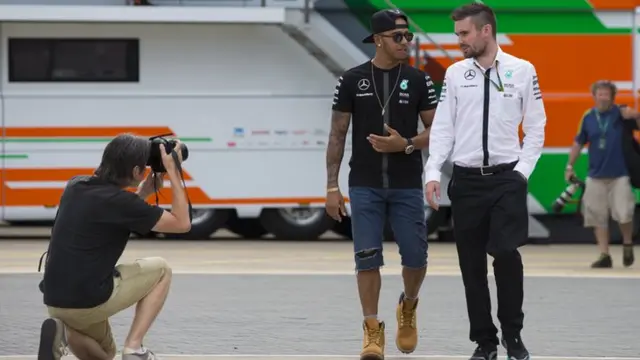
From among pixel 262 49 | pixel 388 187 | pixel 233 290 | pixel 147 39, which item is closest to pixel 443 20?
pixel 262 49

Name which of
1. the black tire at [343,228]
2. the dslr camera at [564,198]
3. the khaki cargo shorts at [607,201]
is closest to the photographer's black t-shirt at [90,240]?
the khaki cargo shorts at [607,201]

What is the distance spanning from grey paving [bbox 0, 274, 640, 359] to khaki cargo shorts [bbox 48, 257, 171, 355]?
53.4 inches

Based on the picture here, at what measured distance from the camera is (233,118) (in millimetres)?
19609

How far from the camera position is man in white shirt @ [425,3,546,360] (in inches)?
312

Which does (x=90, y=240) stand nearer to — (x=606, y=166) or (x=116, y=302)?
(x=116, y=302)

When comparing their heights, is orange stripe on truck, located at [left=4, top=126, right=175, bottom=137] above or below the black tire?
above

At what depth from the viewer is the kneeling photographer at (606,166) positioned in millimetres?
14820

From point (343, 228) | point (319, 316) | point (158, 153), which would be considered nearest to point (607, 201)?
point (319, 316)

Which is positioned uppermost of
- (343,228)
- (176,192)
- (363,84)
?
(363,84)

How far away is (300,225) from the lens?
19.8 metres

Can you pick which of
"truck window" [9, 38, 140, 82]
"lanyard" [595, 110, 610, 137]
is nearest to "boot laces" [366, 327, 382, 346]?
"lanyard" [595, 110, 610, 137]

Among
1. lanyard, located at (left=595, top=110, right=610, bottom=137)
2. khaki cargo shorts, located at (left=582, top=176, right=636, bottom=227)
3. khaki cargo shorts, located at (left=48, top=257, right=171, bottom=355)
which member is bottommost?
khaki cargo shorts, located at (left=582, top=176, right=636, bottom=227)

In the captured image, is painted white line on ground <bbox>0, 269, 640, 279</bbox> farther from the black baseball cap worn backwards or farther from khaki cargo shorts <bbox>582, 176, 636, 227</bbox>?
the black baseball cap worn backwards

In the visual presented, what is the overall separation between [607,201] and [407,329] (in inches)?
265
